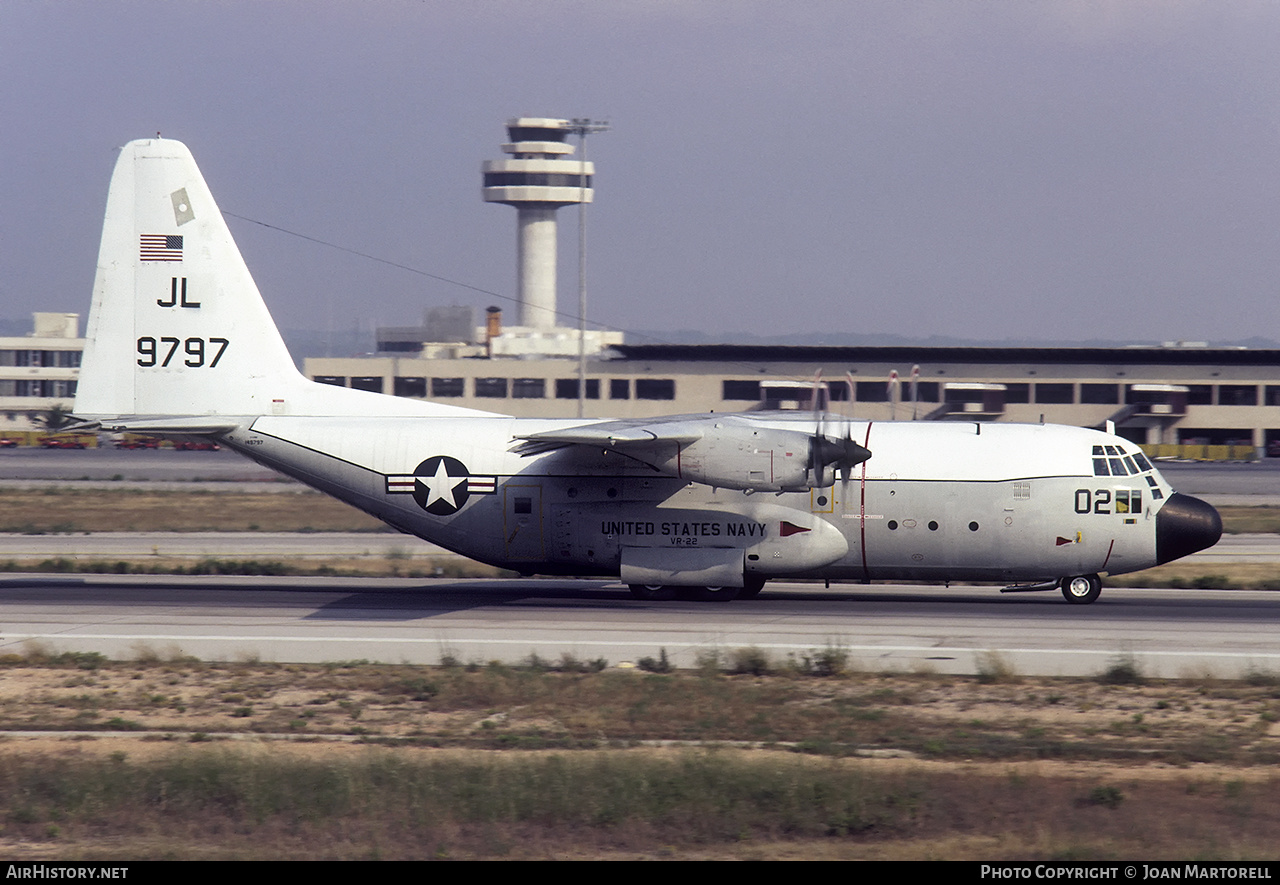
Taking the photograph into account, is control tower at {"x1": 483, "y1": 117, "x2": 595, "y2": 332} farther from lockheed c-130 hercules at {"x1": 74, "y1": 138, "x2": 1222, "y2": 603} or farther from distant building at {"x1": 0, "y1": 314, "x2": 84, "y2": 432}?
lockheed c-130 hercules at {"x1": 74, "y1": 138, "x2": 1222, "y2": 603}

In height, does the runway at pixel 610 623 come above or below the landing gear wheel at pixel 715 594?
below

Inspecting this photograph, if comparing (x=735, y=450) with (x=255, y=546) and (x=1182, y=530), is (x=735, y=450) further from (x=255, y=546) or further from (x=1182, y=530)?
(x=255, y=546)

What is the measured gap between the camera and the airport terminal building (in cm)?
7988

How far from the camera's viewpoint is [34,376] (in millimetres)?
108938

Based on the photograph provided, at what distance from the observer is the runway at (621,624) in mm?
19438

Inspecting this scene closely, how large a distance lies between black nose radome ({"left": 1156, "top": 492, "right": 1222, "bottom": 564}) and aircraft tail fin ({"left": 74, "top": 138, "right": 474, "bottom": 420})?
1564 cm

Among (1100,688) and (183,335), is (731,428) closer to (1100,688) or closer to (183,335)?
(1100,688)

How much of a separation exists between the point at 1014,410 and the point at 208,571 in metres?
62.0

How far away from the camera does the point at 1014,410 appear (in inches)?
3159

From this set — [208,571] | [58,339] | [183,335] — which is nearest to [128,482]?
[208,571]

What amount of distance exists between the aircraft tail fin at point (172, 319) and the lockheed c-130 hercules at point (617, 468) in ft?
0.14

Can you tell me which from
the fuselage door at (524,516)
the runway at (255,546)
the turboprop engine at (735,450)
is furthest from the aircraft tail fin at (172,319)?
the runway at (255,546)

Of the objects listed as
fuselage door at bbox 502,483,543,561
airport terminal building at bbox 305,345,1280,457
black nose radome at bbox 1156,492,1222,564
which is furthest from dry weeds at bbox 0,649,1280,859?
airport terminal building at bbox 305,345,1280,457

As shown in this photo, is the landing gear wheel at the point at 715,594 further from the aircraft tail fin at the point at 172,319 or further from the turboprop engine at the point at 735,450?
the aircraft tail fin at the point at 172,319
